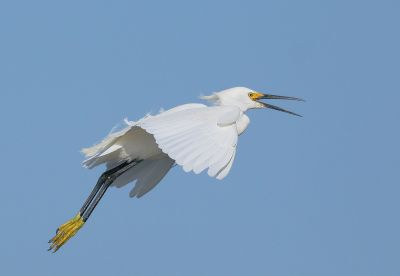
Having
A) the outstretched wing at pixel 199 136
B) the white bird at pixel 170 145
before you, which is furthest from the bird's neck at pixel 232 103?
the outstretched wing at pixel 199 136

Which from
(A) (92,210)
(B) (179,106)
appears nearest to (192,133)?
(B) (179,106)

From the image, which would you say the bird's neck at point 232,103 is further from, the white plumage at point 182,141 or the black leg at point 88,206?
the black leg at point 88,206

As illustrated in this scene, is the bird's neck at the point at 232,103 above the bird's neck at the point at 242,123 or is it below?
above

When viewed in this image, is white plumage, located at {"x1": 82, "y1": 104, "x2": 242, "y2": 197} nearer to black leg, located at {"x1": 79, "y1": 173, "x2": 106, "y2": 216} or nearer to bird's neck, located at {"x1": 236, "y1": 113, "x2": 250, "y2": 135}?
black leg, located at {"x1": 79, "y1": 173, "x2": 106, "y2": 216}

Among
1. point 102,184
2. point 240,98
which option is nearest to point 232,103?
point 240,98

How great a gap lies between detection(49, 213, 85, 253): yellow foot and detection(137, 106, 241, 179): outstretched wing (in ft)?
7.52

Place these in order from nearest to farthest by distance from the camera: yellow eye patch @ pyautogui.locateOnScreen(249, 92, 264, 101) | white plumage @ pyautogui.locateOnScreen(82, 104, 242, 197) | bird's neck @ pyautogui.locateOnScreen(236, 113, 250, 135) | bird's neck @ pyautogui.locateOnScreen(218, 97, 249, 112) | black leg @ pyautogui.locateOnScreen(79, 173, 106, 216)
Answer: white plumage @ pyautogui.locateOnScreen(82, 104, 242, 197)
bird's neck @ pyautogui.locateOnScreen(236, 113, 250, 135)
black leg @ pyautogui.locateOnScreen(79, 173, 106, 216)
bird's neck @ pyautogui.locateOnScreen(218, 97, 249, 112)
yellow eye patch @ pyautogui.locateOnScreen(249, 92, 264, 101)

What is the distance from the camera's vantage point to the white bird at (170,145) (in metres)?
15.0

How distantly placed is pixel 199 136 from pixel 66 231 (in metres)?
3.36

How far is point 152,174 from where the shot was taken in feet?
60.3

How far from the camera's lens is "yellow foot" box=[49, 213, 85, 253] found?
695 inches

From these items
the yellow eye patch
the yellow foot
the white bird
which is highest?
the yellow eye patch

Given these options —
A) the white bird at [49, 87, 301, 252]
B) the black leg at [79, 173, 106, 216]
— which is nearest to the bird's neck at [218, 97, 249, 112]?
the white bird at [49, 87, 301, 252]

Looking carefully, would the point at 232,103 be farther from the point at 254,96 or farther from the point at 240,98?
the point at 254,96
